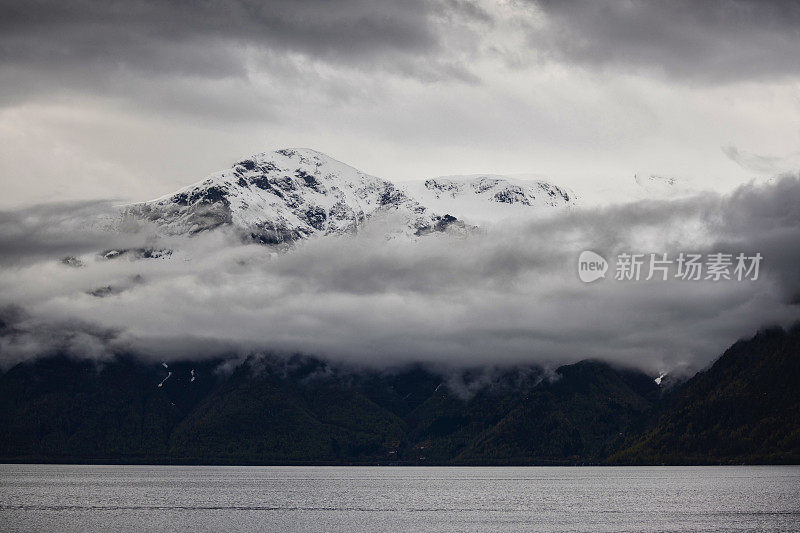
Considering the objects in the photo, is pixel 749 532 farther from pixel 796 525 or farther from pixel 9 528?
pixel 9 528

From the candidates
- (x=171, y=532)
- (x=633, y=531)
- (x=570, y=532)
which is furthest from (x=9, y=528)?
(x=633, y=531)

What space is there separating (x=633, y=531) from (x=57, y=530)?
378 feet

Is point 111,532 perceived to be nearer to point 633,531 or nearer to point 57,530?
point 57,530

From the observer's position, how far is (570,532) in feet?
654

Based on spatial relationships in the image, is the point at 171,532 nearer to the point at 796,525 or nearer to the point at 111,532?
the point at 111,532

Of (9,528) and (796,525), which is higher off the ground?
(796,525)

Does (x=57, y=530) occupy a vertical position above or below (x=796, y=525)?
below

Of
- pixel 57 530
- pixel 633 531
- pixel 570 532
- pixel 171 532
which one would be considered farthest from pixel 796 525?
pixel 57 530

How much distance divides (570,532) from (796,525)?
1756 inches

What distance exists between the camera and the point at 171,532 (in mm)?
197375

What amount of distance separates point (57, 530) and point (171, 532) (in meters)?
22.5

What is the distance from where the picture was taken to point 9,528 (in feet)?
649

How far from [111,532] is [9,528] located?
70.2 ft

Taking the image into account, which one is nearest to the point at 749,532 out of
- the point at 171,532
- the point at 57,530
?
the point at 171,532
